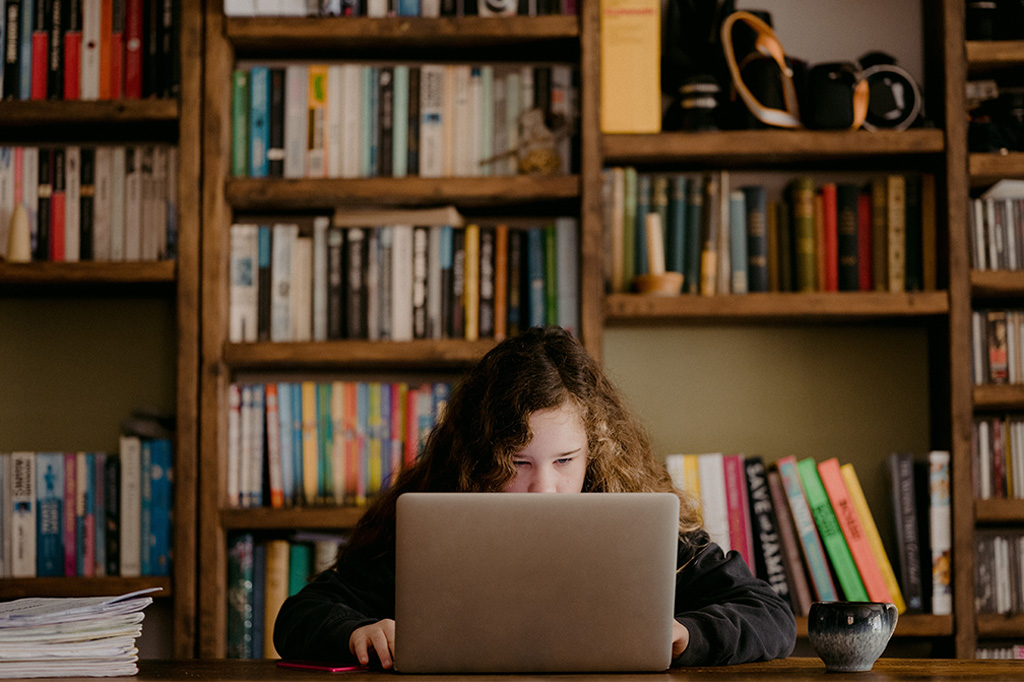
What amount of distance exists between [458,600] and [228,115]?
60.0 inches

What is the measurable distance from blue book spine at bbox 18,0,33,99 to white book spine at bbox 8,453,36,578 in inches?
30.8

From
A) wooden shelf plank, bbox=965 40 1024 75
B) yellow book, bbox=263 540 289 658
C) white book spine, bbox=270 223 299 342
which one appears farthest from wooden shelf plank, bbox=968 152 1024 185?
yellow book, bbox=263 540 289 658

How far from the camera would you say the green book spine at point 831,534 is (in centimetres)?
212

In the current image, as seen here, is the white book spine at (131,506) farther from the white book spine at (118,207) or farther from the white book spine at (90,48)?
the white book spine at (90,48)

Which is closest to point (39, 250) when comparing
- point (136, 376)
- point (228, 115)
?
point (136, 376)

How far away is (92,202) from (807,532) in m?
1.66

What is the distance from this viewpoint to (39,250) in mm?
2238

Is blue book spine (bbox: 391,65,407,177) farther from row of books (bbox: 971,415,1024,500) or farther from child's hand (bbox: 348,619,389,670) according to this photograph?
row of books (bbox: 971,415,1024,500)

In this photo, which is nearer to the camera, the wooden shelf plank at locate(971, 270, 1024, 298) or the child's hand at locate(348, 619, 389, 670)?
the child's hand at locate(348, 619, 389, 670)

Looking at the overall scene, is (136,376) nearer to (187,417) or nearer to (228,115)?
(187,417)

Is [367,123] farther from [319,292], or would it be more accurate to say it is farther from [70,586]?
[70,586]

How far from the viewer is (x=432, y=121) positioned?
224 cm

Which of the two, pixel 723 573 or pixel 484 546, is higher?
pixel 484 546

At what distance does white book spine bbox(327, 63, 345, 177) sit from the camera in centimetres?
223
